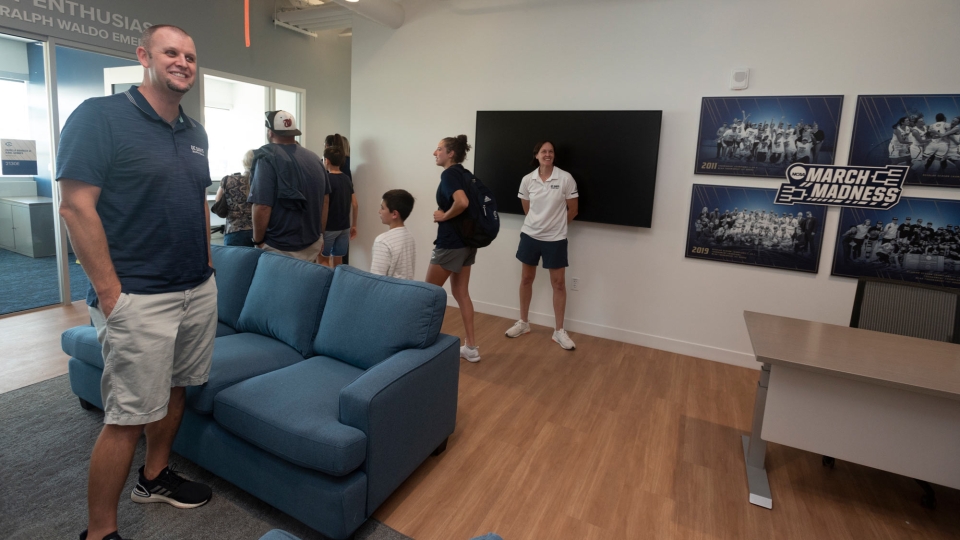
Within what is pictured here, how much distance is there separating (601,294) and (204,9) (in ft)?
16.2

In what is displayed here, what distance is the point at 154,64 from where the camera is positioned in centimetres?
164

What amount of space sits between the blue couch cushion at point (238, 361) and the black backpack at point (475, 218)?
1.38 metres

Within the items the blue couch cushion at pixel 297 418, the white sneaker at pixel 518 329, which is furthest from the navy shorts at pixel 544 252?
the blue couch cushion at pixel 297 418

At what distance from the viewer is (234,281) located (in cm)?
287

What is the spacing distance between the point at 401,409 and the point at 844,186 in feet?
11.2

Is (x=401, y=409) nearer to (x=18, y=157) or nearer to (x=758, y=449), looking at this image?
(x=758, y=449)

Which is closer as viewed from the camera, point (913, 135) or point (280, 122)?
point (280, 122)

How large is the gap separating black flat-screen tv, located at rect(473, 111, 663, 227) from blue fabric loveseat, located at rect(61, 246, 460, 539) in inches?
93.1

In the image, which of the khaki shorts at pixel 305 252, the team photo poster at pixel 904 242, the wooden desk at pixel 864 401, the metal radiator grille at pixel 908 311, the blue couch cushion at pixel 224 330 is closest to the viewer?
the wooden desk at pixel 864 401

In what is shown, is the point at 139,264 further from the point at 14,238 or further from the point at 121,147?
the point at 14,238

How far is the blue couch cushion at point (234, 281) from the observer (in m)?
2.84

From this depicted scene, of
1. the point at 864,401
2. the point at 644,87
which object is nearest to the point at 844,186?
the point at 644,87

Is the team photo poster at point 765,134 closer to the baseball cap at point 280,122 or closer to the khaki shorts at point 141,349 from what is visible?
the baseball cap at point 280,122

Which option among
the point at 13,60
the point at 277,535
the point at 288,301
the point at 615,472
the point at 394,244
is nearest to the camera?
the point at 277,535
